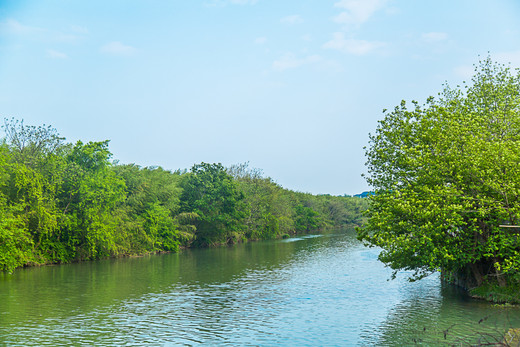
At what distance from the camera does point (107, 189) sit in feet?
190

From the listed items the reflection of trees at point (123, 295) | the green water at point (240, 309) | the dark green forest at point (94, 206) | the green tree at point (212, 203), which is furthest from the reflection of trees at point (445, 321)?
the green tree at point (212, 203)

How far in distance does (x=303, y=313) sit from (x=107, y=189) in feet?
127

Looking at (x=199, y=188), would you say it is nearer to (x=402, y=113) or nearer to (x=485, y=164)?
(x=402, y=113)

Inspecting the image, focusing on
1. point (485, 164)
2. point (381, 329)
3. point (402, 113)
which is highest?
point (402, 113)

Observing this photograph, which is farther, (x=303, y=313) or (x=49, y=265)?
(x=49, y=265)

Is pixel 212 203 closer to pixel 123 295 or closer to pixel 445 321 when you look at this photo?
pixel 123 295

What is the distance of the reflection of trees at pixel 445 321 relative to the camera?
2019 centimetres

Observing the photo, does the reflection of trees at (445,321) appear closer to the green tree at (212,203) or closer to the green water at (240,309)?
the green water at (240,309)

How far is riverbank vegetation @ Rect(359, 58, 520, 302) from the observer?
921 inches

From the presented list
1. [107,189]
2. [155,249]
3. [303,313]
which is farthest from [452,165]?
[155,249]

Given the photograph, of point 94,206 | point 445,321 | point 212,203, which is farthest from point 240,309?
point 212,203

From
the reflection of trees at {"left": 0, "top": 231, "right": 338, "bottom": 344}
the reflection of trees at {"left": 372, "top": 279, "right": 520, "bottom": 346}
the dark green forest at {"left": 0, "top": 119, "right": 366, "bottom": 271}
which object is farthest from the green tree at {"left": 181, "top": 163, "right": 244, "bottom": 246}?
the reflection of trees at {"left": 372, "top": 279, "right": 520, "bottom": 346}

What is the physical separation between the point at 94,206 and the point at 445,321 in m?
44.6

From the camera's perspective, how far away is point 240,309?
28016 millimetres
